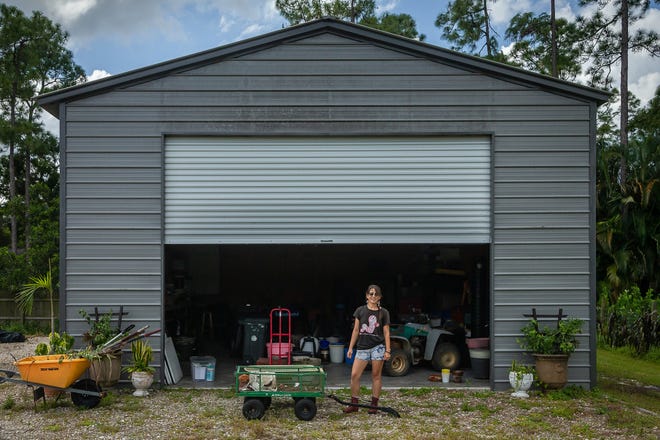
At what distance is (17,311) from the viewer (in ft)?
57.2

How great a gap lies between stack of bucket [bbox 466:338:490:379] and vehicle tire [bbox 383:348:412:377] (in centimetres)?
103

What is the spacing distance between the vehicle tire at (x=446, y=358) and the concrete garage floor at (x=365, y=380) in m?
0.15

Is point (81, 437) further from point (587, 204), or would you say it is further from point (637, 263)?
point (637, 263)

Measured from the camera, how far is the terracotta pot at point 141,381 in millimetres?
8523

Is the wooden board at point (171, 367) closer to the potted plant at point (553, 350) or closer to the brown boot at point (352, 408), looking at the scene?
the brown boot at point (352, 408)

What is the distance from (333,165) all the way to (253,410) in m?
3.50

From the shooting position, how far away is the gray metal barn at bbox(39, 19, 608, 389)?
9086 mm

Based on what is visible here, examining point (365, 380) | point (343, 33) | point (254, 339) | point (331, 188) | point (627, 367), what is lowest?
point (627, 367)

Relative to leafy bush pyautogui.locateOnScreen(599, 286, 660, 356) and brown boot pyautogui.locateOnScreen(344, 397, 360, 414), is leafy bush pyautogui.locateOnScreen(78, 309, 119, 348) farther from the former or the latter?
leafy bush pyautogui.locateOnScreen(599, 286, 660, 356)

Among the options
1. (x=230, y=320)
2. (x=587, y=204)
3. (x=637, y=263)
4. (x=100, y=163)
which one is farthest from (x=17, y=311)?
(x=637, y=263)

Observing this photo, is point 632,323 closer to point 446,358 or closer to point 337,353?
point 446,358

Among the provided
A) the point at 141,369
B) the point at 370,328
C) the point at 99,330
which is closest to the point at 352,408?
the point at 370,328

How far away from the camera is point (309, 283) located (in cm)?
1675

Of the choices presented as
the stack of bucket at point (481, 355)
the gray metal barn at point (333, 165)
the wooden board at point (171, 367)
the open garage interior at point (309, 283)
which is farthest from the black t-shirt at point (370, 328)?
the open garage interior at point (309, 283)
